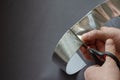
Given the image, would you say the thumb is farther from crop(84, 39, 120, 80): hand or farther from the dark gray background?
the dark gray background

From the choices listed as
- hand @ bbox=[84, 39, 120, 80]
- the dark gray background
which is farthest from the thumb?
the dark gray background

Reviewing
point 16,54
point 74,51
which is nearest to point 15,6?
point 16,54

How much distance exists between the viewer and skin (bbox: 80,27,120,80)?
21.7 inches

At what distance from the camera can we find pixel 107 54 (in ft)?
1.84

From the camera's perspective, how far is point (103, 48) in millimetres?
644

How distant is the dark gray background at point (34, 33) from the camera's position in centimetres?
68

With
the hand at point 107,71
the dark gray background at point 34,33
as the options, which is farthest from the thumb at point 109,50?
the dark gray background at point 34,33

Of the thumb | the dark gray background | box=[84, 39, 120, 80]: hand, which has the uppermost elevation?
the dark gray background

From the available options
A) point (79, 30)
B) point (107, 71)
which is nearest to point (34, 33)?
point (79, 30)

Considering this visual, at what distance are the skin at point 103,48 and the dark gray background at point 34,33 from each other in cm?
7

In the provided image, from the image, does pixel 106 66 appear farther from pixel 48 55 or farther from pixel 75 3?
pixel 75 3

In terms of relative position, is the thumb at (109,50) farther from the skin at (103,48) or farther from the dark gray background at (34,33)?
the dark gray background at (34,33)

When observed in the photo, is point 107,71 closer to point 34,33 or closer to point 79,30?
point 79,30

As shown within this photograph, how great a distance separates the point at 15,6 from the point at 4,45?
0.46ft
